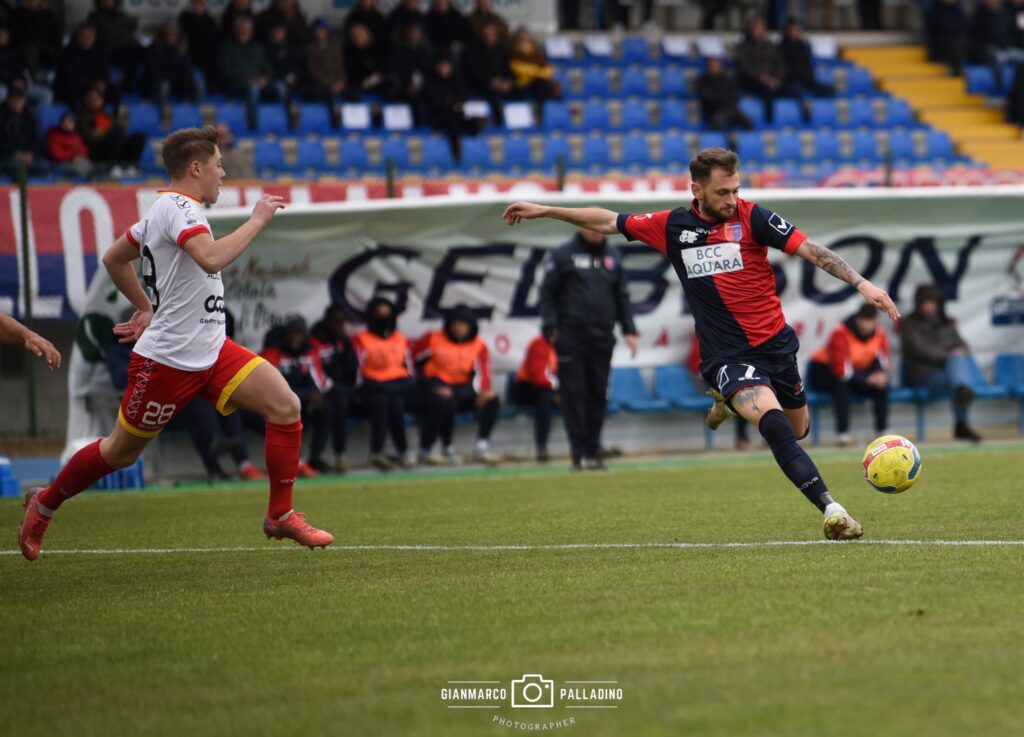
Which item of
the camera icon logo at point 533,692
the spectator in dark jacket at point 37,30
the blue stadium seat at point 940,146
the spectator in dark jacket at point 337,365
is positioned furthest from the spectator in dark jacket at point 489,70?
the camera icon logo at point 533,692

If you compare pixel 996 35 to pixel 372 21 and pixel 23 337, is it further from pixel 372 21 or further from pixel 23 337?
pixel 23 337

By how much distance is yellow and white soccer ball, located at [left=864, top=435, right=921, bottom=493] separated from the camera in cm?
828

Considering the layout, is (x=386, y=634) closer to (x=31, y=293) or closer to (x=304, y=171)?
(x=31, y=293)

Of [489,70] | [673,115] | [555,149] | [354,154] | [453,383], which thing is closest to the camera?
[453,383]

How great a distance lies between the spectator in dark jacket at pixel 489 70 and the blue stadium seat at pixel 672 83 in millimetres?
3093

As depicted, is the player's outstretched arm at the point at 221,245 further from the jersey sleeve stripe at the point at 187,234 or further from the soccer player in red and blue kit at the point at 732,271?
the soccer player in red and blue kit at the point at 732,271

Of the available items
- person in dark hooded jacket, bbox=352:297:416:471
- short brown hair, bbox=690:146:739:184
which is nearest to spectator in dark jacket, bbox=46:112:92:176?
person in dark hooded jacket, bbox=352:297:416:471

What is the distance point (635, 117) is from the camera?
24.4 meters

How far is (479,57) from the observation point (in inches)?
919

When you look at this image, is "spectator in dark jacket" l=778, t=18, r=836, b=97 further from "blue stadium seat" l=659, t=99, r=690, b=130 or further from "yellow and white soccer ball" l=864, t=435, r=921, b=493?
"yellow and white soccer ball" l=864, t=435, r=921, b=493

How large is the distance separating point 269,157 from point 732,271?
13.0m

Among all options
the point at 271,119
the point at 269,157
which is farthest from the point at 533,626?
the point at 271,119

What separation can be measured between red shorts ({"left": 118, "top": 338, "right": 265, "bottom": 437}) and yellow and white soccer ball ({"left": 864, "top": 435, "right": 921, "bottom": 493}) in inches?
126

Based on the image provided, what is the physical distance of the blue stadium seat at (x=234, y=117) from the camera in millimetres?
21250
